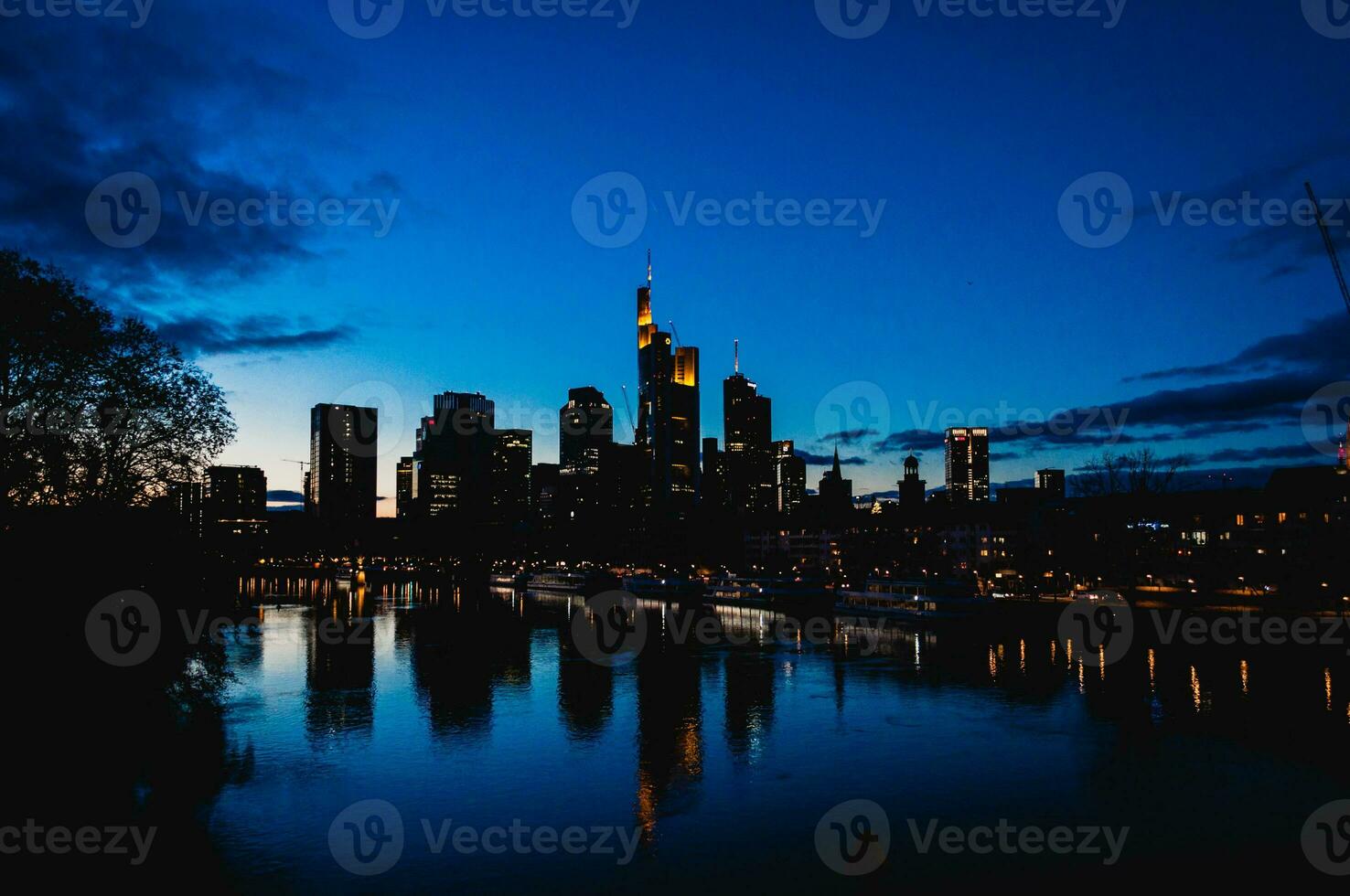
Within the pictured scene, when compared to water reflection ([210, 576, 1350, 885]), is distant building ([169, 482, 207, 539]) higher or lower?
higher

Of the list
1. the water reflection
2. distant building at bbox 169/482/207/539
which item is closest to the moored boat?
the water reflection

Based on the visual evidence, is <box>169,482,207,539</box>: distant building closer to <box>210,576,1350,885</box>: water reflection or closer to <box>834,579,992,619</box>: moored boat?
<box>210,576,1350,885</box>: water reflection

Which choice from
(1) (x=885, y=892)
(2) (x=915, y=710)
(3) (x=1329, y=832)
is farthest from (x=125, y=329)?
(3) (x=1329, y=832)

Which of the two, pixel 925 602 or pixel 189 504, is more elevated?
pixel 189 504

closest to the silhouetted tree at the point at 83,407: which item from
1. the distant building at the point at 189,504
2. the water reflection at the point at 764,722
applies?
the distant building at the point at 189,504

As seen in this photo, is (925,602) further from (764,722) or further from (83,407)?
(83,407)

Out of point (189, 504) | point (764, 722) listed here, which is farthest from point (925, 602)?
point (189, 504)

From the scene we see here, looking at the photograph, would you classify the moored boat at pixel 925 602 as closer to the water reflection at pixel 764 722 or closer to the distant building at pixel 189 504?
the water reflection at pixel 764 722

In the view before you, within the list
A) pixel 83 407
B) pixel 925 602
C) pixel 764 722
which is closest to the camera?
pixel 83 407

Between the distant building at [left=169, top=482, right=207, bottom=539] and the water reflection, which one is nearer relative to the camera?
the water reflection
